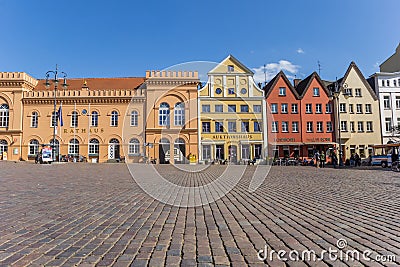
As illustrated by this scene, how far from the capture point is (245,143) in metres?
43.9

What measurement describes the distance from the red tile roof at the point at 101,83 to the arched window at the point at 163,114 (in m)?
6.43

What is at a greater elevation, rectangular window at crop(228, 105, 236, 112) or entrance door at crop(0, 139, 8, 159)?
rectangular window at crop(228, 105, 236, 112)

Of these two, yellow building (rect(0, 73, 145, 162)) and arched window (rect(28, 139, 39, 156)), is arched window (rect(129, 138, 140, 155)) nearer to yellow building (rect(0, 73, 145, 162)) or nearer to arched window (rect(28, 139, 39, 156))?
yellow building (rect(0, 73, 145, 162))

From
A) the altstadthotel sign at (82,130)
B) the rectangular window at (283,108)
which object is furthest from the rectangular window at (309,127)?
the altstadthotel sign at (82,130)

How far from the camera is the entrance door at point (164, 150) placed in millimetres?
41278

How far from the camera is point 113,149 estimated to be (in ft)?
138

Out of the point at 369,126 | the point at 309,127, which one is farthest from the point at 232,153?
the point at 369,126

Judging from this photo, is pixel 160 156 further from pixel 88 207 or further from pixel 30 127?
pixel 88 207

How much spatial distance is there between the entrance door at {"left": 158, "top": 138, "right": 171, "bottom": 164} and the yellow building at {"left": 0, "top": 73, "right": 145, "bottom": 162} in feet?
7.79

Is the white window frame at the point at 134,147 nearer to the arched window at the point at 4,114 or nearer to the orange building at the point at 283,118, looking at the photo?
the arched window at the point at 4,114

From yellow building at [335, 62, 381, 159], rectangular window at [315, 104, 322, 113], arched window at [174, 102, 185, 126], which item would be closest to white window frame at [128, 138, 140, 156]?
arched window at [174, 102, 185, 126]

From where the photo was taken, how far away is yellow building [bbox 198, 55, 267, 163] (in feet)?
141

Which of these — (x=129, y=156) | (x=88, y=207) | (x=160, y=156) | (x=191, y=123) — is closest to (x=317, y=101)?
(x=191, y=123)

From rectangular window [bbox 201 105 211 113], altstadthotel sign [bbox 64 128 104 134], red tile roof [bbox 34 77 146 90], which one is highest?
red tile roof [bbox 34 77 146 90]
